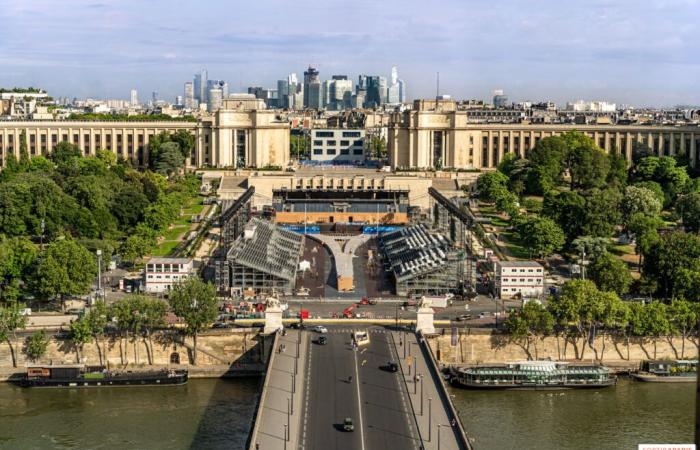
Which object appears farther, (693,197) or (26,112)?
(26,112)

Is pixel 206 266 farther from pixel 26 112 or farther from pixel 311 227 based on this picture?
pixel 26 112

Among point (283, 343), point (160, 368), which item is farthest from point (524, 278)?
point (160, 368)

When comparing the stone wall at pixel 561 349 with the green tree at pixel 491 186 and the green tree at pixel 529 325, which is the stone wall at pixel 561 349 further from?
the green tree at pixel 491 186

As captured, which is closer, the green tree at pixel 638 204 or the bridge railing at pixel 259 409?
the bridge railing at pixel 259 409

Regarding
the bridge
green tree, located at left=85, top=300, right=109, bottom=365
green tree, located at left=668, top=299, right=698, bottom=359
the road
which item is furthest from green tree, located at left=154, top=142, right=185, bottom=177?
green tree, located at left=668, top=299, right=698, bottom=359

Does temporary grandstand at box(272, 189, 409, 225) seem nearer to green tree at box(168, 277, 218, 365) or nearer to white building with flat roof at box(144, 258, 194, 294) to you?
white building with flat roof at box(144, 258, 194, 294)

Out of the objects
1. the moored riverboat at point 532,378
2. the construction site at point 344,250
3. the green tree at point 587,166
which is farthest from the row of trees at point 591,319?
the green tree at point 587,166
